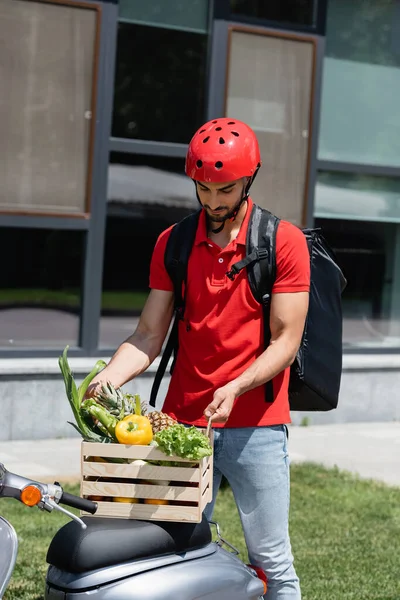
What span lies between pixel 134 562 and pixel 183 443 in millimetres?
378

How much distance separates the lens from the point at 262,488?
3.82 metres

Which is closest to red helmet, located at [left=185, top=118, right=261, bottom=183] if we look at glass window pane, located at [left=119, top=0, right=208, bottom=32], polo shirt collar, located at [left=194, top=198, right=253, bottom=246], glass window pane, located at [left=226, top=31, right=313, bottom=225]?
polo shirt collar, located at [left=194, top=198, right=253, bottom=246]

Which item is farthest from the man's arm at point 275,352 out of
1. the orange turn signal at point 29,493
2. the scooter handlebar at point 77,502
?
the orange turn signal at point 29,493

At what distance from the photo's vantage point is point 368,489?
765 cm

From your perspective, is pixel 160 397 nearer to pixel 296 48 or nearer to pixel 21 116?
pixel 21 116

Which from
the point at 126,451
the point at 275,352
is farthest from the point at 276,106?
the point at 126,451

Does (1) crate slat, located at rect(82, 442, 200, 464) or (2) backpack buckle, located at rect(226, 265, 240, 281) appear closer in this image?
(1) crate slat, located at rect(82, 442, 200, 464)

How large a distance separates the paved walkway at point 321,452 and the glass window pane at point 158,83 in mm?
2785

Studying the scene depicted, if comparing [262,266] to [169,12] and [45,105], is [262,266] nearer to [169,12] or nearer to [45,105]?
[45,105]

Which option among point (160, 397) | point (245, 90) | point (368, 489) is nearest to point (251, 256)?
point (368, 489)

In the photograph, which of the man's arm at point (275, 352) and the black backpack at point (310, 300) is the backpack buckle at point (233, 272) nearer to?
the black backpack at point (310, 300)

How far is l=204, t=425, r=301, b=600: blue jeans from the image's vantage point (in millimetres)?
3803

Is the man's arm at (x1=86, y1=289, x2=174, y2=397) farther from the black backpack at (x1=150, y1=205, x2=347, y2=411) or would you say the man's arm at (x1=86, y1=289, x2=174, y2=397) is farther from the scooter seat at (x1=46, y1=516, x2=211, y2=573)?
the scooter seat at (x1=46, y1=516, x2=211, y2=573)

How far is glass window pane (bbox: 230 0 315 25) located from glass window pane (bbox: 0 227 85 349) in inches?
99.7
